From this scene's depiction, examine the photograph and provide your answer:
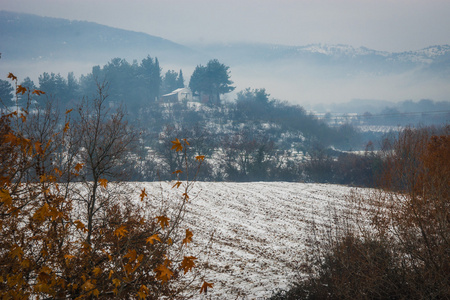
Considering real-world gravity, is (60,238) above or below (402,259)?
above

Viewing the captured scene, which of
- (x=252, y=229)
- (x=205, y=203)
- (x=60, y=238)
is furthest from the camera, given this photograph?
(x=205, y=203)

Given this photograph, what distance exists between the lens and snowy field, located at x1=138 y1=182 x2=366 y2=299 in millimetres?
16234

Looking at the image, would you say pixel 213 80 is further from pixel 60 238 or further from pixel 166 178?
pixel 60 238

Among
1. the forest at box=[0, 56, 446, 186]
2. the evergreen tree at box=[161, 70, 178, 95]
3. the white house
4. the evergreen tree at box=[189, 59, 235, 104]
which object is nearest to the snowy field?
the forest at box=[0, 56, 446, 186]

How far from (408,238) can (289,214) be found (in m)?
22.5

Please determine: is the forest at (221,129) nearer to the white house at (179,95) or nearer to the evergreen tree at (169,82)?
the evergreen tree at (169,82)

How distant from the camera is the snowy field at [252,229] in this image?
16.2 m

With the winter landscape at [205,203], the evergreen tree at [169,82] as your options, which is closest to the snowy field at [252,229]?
the winter landscape at [205,203]

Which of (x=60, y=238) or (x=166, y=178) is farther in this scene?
(x=166, y=178)

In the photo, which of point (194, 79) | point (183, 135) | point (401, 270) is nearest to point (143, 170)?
point (183, 135)

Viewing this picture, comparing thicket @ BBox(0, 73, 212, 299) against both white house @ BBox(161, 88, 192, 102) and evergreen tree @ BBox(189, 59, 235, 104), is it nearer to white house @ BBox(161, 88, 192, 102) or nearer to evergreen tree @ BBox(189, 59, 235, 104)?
evergreen tree @ BBox(189, 59, 235, 104)

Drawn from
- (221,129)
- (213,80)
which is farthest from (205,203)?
(213,80)

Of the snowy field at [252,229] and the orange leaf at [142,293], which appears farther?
the snowy field at [252,229]

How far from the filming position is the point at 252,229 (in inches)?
1070
